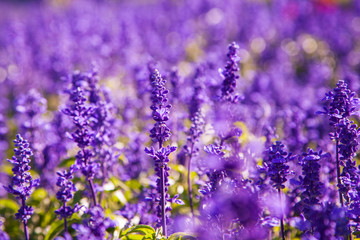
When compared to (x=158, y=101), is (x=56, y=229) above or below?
below

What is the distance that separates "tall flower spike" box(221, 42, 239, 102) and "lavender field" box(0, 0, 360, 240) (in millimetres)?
16

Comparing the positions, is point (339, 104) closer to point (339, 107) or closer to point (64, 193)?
point (339, 107)

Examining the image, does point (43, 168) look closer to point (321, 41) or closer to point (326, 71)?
point (326, 71)

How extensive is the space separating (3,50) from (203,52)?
781 cm

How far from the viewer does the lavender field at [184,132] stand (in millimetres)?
3729

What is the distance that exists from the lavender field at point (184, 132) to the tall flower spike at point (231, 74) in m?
0.02

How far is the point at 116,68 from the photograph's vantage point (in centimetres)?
1106

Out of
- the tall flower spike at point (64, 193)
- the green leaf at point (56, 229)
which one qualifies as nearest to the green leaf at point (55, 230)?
the green leaf at point (56, 229)

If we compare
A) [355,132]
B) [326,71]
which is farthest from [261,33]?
[355,132]

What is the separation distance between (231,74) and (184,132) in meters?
0.98

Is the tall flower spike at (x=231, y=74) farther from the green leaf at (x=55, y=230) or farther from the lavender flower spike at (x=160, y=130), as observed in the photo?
the green leaf at (x=55, y=230)

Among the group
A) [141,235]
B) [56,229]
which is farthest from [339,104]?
[56,229]

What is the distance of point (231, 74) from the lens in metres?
4.46

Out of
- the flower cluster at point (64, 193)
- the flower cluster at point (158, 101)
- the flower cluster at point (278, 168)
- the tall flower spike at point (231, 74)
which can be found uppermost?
the tall flower spike at point (231, 74)
